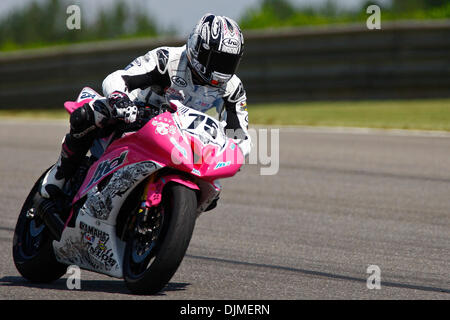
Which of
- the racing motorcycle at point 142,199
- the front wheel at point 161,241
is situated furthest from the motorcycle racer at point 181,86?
the front wheel at point 161,241

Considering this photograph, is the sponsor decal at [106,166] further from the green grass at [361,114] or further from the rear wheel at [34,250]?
the green grass at [361,114]

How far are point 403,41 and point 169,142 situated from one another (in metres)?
13.6

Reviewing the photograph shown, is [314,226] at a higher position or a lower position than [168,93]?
lower

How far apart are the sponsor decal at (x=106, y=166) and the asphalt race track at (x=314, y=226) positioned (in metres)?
0.66

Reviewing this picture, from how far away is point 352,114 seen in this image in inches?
636

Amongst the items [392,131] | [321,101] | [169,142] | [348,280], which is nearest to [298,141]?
[392,131]

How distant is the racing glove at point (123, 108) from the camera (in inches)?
197

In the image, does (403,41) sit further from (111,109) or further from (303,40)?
(111,109)

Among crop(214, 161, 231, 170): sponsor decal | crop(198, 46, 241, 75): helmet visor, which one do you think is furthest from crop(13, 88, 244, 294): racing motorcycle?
crop(198, 46, 241, 75): helmet visor

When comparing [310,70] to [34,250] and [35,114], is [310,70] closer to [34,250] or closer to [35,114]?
[35,114]

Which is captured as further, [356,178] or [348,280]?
[356,178]

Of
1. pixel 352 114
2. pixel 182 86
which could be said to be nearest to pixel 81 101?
pixel 182 86

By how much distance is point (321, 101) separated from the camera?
59.8 ft

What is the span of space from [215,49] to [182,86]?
384 mm
